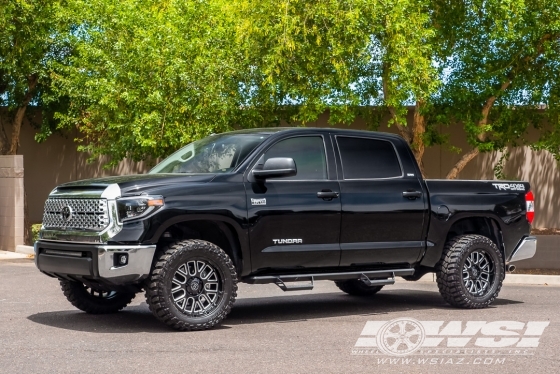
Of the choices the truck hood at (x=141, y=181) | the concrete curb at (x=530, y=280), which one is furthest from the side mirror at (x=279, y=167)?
the concrete curb at (x=530, y=280)

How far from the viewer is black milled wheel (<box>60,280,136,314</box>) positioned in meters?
11.1

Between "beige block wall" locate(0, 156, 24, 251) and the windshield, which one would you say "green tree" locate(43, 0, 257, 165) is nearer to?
"beige block wall" locate(0, 156, 24, 251)

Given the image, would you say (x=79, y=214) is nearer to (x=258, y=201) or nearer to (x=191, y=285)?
(x=191, y=285)

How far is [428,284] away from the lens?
1558 cm

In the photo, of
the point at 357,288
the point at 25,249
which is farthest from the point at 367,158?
the point at 25,249

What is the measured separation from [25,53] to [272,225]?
15768 millimetres

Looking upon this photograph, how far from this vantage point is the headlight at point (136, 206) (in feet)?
31.9

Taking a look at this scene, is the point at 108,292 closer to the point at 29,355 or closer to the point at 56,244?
the point at 56,244

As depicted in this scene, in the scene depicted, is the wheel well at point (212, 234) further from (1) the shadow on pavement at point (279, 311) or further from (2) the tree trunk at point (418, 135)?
(2) the tree trunk at point (418, 135)

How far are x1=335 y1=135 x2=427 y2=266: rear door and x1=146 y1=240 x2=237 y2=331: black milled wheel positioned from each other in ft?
5.30

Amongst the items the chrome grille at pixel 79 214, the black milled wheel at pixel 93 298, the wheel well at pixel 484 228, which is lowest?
the black milled wheel at pixel 93 298

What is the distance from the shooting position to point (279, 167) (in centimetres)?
1031

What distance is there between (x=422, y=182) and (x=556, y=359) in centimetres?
371

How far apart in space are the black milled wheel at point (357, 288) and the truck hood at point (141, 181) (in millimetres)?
3748
